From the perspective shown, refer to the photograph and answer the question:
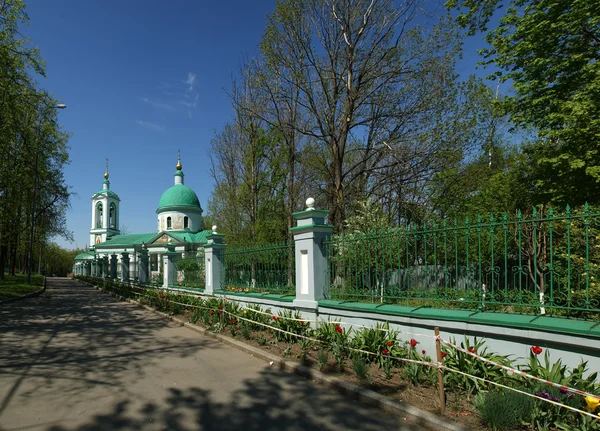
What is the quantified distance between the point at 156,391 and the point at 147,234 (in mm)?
52080

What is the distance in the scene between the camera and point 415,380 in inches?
185

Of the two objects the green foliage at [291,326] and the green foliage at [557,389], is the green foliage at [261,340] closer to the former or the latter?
the green foliage at [291,326]

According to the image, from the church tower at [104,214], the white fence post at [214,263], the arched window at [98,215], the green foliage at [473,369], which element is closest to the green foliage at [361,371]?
the green foliage at [473,369]

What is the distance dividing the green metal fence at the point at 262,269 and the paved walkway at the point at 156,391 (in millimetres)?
1985

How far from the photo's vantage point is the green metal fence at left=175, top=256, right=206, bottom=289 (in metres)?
13.1

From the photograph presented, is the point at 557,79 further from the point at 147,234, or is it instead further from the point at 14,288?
the point at 147,234

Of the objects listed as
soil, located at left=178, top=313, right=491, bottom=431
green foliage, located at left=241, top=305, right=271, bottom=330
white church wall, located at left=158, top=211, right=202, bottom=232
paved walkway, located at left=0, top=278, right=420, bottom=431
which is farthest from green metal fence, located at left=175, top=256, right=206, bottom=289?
white church wall, located at left=158, top=211, right=202, bottom=232

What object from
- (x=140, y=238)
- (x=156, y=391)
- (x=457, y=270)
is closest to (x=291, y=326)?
(x=156, y=391)

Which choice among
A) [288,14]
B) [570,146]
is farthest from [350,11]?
[570,146]

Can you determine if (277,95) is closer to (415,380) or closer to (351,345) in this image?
(351,345)

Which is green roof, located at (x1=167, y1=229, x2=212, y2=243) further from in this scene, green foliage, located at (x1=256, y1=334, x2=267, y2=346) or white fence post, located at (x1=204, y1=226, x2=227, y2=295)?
green foliage, located at (x1=256, y1=334, x2=267, y2=346)

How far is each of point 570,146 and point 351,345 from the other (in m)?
10.2

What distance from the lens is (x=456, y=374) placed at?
14.5 feet

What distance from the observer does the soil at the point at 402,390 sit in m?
3.87
